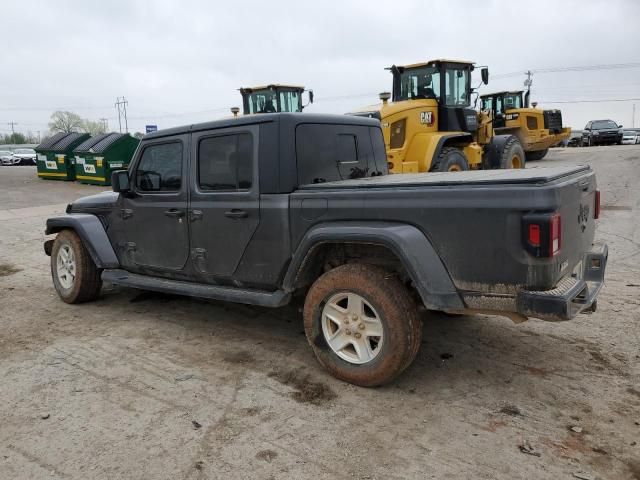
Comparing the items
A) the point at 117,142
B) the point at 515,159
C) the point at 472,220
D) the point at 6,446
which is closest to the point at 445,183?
the point at 472,220

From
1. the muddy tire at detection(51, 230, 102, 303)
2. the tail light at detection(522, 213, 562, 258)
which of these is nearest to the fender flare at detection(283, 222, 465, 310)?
the tail light at detection(522, 213, 562, 258)

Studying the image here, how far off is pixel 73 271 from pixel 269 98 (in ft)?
36.2

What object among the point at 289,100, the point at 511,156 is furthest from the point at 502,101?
the point at 289,100

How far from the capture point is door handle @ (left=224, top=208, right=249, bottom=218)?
13.5ft

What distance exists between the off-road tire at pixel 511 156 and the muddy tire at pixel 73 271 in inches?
381

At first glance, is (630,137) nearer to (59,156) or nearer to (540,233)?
(59,156)

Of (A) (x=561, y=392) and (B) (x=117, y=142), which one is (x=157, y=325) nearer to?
(A) (x=561, y=392)

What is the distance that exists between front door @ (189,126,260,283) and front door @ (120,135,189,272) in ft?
0.49

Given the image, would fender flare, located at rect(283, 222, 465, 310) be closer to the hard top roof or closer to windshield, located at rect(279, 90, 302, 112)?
the hard top roof

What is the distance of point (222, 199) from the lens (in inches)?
170

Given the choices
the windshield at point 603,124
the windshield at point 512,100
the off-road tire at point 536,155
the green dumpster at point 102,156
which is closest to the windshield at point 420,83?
the green dumpster at point 102,156

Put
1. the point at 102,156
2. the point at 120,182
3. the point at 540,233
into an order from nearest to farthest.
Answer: the point at 540,233 → the point at 120,182 → the point at 102,156

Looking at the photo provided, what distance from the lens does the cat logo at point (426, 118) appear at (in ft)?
35.4

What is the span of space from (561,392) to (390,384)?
1.11 m
